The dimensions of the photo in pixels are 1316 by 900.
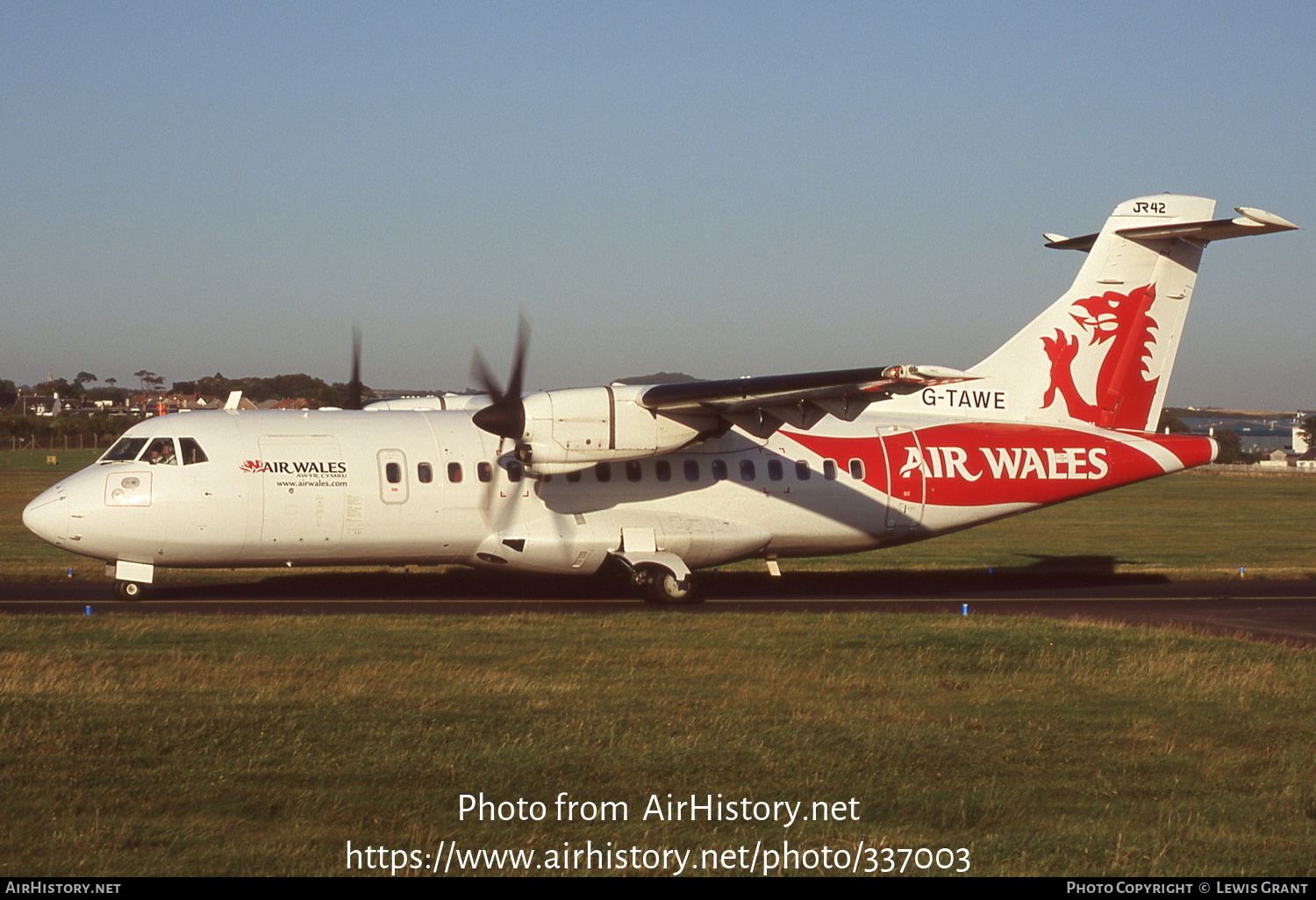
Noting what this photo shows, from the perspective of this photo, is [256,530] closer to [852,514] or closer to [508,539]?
[508,539]

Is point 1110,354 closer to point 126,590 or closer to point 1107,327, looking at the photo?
point 1107,327

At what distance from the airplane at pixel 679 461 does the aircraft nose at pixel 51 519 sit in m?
0.03

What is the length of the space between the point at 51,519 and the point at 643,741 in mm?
11701

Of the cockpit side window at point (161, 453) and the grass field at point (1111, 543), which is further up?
the cockpit side window at point (161, 453)

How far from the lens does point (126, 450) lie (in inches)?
753

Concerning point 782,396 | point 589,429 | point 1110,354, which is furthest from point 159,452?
point 1110,354

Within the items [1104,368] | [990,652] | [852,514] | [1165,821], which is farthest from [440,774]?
[1104,368]

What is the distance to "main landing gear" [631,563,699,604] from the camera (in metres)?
20.2

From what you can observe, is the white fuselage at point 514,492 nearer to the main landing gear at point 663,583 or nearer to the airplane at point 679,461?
the airplane at point 679,461

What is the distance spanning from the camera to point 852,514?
21.6 m

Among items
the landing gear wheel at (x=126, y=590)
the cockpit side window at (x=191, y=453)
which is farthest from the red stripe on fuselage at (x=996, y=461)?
the landing gear wheel at (x=126, y=590)

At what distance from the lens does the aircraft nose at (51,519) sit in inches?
722

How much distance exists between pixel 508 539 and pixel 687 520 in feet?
9.77

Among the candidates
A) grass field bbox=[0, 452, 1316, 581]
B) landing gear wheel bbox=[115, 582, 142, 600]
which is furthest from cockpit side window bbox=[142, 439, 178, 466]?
grass field bbox=[0, 452, 1316, 581]
